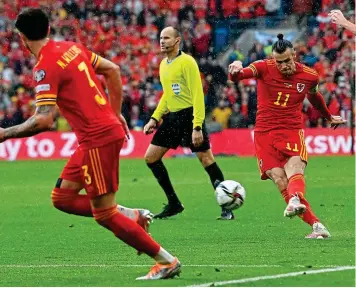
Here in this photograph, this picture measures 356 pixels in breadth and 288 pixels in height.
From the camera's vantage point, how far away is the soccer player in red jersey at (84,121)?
322 inches

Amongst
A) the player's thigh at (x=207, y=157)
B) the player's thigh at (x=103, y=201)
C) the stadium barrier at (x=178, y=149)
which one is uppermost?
the player's thigh at (x=103, y=201)

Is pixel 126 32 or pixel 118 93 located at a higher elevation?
pixel 118 93

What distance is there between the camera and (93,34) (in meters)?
35.2

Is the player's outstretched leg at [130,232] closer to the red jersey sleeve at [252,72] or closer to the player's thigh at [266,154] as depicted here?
the red jersey sleeve at [252,72]

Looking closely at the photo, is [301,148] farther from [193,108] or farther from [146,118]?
[146,118]

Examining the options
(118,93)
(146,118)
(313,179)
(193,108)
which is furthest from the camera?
(146,118)

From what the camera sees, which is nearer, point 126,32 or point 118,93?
point 118,93

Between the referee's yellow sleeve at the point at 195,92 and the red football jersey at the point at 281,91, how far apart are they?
76.9 inches

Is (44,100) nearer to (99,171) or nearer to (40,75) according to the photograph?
(40,75)

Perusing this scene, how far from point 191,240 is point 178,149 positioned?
17.5 meters

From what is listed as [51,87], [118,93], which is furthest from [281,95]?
[51,87]

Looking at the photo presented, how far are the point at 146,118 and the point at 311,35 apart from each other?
6.71 m

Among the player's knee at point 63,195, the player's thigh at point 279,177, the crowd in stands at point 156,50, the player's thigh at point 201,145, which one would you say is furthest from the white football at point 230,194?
the crowd in stands at point 156,50

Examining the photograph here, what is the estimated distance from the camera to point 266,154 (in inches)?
477
